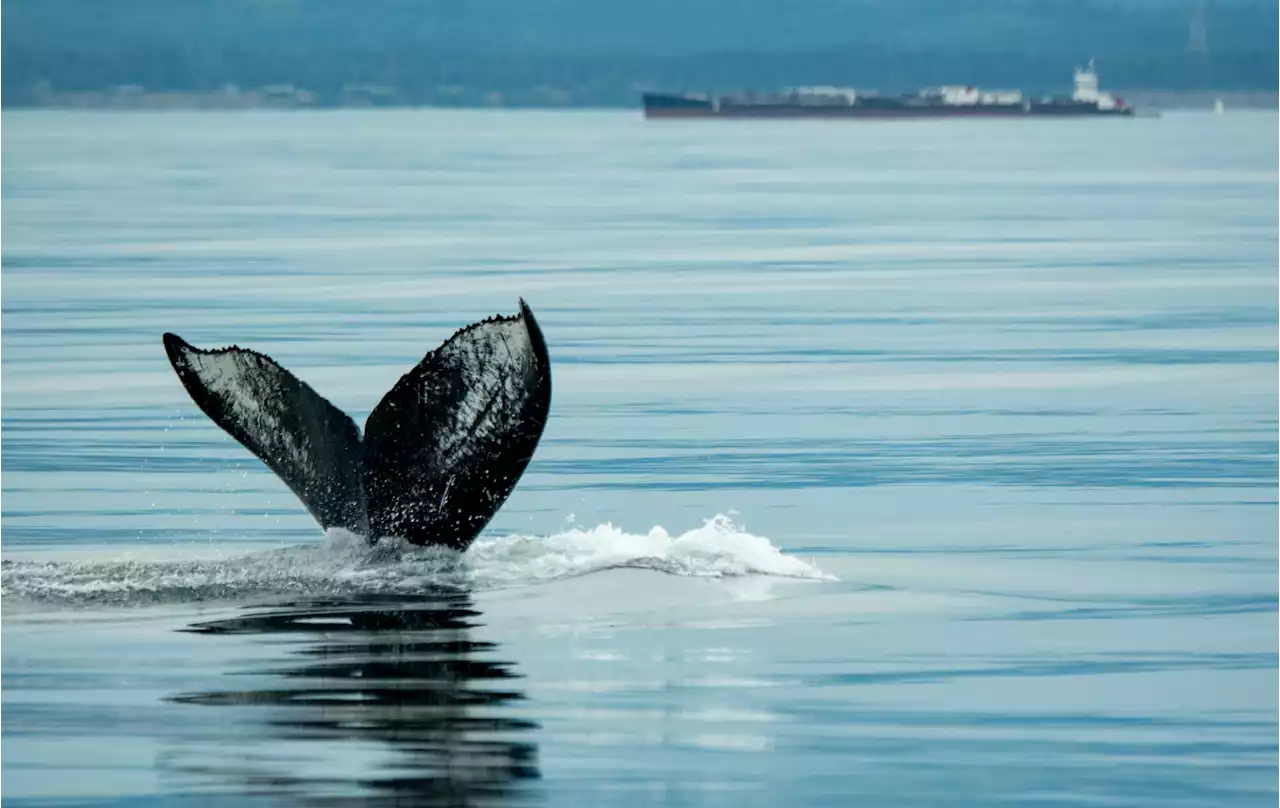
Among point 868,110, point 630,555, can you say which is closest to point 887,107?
point 868,110

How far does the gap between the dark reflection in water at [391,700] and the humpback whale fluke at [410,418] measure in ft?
1.66

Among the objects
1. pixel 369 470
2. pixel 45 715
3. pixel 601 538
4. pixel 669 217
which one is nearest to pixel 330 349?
pixel 601 538

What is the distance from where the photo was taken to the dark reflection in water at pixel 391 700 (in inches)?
330

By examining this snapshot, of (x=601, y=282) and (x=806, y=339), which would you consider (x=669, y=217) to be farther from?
(x=806, y=339)

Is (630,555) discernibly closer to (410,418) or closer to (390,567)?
(390,567)

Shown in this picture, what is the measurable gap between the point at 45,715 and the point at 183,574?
271 cm

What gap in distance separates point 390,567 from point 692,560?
149 centimetres

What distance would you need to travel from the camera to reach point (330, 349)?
24156 millimetres

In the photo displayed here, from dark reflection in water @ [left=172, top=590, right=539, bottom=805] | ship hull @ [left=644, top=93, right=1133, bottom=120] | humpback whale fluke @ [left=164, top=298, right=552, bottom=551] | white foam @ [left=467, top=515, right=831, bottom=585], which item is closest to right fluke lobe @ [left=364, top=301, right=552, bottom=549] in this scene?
humpback whale fluke @ [left=164, top=298, right=552, bottom=551]

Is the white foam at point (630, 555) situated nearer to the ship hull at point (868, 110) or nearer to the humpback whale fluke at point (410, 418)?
the humpback whale fluke at point (410, 418)

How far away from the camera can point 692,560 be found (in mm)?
12523

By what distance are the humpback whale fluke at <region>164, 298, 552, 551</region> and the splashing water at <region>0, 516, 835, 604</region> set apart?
433 millimetres

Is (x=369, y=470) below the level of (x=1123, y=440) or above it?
above

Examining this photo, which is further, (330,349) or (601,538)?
(330,349)
